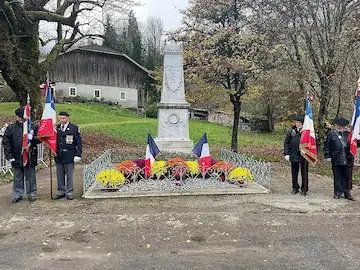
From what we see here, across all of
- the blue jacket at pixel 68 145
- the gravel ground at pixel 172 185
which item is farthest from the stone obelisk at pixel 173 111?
the blue jacket at pixel 68 145

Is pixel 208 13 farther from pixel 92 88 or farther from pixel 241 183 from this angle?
pixel 92 88

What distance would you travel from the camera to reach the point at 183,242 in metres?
5.59

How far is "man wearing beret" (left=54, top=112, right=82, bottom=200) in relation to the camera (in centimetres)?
837

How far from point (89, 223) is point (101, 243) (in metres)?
1.03

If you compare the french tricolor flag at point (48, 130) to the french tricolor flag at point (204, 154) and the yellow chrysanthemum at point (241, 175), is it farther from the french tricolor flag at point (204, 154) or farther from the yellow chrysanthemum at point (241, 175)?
the yellow chrysanthemum at point (241, 175)

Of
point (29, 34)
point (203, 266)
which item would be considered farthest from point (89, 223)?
point (29, 34)

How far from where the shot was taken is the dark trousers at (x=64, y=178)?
8.35 m

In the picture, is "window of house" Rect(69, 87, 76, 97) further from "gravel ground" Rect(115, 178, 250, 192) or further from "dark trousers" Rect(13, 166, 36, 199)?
"dark trousers" Rect(13, 166, 36, 199)

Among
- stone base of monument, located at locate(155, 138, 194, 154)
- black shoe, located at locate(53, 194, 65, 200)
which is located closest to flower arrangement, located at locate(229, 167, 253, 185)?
stone base of monument, located at locate(155, 138, 194, 154)

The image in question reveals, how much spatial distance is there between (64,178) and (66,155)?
0.58m

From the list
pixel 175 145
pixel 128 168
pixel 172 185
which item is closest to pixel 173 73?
pixel 175 145

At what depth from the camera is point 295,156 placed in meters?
9.03

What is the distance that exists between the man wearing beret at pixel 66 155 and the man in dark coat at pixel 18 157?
535 mm

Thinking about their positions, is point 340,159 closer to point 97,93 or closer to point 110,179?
point 110,179
